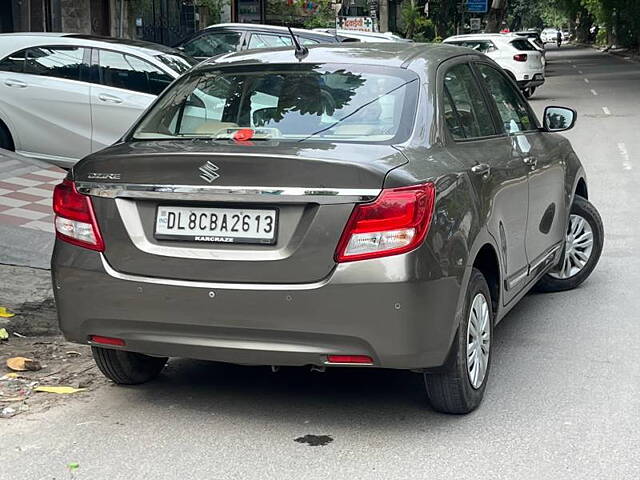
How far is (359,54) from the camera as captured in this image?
5.41 meters

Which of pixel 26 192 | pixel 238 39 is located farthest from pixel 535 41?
pixel 26 192

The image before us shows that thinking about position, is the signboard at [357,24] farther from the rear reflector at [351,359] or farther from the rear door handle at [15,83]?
the rear reflector at [351,359]

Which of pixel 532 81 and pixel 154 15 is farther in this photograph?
pixel 532 81

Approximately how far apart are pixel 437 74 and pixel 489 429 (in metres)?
1.78

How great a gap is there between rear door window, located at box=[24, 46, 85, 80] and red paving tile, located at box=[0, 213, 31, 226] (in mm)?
3198

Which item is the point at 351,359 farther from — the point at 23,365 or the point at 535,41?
the point at 535,41

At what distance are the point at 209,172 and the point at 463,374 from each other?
4.74ft

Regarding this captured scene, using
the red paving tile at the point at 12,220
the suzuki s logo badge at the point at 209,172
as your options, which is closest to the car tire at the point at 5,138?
the red paving tile at the point at 12,220

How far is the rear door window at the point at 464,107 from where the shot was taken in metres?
5.22

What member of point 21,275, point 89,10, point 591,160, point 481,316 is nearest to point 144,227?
point 481,316

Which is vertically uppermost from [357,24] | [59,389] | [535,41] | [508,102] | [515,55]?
[357,24]

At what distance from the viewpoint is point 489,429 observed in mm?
4668

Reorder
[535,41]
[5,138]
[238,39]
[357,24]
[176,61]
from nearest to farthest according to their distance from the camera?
[5,138] → [176,61] → [238,39] → [357,24] → [535,41]

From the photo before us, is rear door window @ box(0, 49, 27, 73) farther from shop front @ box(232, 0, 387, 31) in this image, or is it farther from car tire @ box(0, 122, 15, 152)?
shop front @ box(232, 0, 387, 31)
